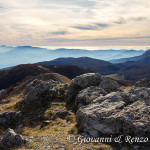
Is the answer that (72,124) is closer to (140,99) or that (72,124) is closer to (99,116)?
(99,116)

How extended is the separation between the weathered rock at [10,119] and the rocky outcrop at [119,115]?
9948mm

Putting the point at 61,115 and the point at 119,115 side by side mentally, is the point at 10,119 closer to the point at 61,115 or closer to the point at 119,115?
the point at 61,115

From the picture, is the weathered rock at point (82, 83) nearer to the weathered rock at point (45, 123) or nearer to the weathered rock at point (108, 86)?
the weathered rock at point (108, 86)

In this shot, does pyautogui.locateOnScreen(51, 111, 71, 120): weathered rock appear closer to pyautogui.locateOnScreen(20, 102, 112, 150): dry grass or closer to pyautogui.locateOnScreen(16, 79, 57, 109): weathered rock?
pyautogui.locateOnScreen(20, 102, 112, 150): dry grass

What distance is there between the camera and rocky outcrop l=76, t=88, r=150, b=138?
13.9 metres

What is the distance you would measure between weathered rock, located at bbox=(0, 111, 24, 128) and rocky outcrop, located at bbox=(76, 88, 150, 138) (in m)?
9.95

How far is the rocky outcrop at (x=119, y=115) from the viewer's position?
1389 cm

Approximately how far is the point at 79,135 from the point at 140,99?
783 centimetres

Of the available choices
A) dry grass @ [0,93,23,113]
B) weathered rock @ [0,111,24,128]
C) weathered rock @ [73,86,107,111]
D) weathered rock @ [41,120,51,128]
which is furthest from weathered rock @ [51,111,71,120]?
dry grass @ [0,93,23,113]

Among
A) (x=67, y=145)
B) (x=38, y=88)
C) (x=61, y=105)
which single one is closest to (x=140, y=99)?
(x=67, y=145)

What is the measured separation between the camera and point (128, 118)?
14.5 m

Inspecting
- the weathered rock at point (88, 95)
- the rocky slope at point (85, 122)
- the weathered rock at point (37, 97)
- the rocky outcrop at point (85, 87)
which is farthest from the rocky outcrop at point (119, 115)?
the weathered rock at point (37, 97)

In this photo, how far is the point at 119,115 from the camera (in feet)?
49.6

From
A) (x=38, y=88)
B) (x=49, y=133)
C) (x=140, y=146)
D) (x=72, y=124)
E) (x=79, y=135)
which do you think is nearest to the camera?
(x=140, y=146)
